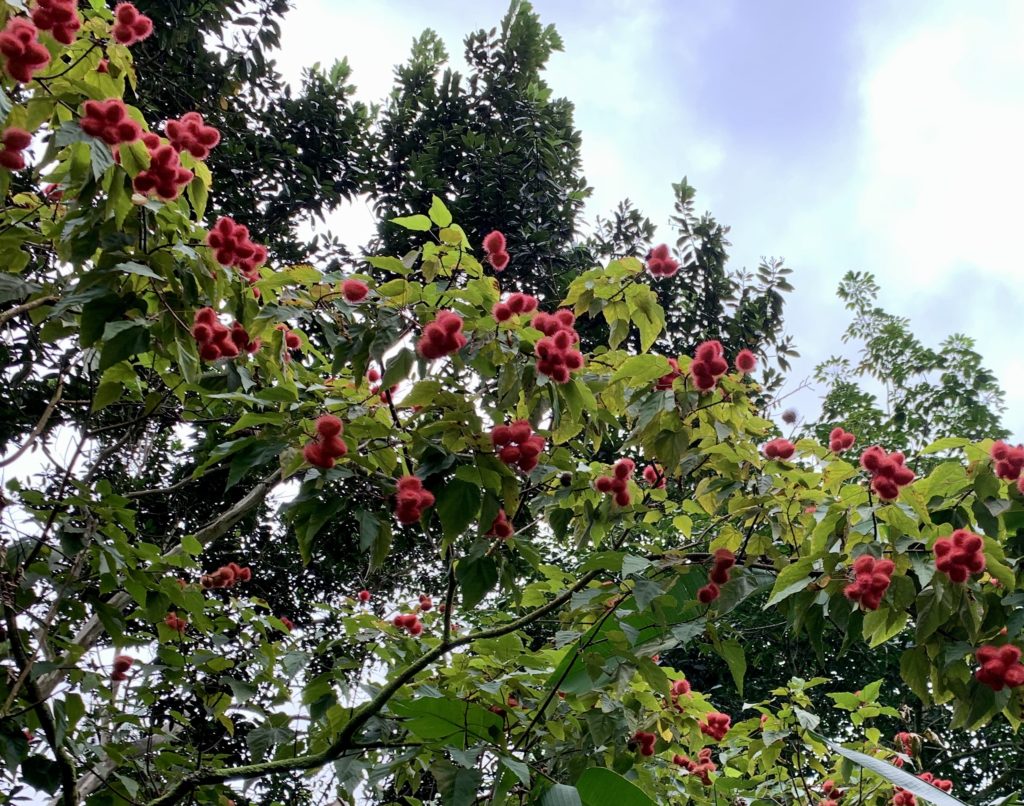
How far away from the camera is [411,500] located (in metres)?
1.71

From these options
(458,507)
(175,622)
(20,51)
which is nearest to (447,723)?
(458,507)

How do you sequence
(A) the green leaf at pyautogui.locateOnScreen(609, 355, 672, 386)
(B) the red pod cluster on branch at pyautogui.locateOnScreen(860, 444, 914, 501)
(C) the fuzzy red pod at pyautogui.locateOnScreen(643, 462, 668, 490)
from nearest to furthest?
(B) the red pod cluster on branch at pyautogui.locateOnScreen(860, 444, 914, 501)
(A) the green leaf at pyautogui.locateOnScreen(609, 355, 672, 386)
(C) the fuzzy red pod at pyautogui.locateOnScreen(643, 462, 668, 490)

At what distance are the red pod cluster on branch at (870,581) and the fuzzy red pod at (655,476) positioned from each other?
2.42 ft

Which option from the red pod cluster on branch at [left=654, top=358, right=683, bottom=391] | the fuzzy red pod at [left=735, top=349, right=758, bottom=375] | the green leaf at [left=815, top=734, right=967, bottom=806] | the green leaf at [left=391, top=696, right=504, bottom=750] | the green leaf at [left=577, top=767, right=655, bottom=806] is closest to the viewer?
the green leaf at [left=815, top=734, right=967, bottom=806]

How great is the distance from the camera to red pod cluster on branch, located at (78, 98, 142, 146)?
1.66 metres

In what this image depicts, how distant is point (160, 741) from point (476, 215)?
511cm

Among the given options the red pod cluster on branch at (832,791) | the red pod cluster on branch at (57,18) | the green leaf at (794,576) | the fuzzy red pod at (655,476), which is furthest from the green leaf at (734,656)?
the red pod cluster on branch at (57,18)

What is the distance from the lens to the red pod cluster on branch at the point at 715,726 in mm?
3180

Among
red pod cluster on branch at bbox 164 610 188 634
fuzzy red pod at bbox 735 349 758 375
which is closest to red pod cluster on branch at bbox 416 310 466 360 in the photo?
fuzzy red pod at bbox 735 349 758 375

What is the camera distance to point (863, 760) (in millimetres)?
1455

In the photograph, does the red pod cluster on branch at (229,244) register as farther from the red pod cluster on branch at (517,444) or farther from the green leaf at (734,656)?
the green leaf at (734,656)

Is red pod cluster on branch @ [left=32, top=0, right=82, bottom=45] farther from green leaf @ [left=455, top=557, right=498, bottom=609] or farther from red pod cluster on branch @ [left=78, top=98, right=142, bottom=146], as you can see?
green leaf @ [left=455, top=557, right=498, bottom=609]

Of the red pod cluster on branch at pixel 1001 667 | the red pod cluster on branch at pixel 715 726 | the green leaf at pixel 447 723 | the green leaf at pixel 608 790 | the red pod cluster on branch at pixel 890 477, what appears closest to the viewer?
the green leaf at pixel 608 790

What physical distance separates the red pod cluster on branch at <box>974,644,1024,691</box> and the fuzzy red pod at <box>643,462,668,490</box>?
36.9 inches
